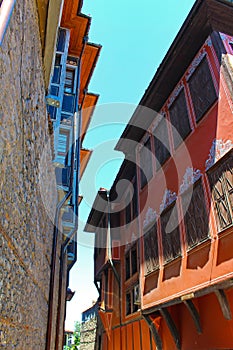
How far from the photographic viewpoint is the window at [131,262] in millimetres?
11766

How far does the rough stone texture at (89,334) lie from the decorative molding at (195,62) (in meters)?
15.4

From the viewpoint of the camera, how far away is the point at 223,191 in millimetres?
5898

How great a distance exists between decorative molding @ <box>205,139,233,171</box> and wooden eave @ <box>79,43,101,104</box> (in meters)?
6.43

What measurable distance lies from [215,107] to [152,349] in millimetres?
7444

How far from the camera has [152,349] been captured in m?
8.84

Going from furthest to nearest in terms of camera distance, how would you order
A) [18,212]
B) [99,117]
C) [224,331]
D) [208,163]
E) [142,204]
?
1. [99,117]
2. [142,204]
3. [208,163]
4. [224,331]
5. [18,212]

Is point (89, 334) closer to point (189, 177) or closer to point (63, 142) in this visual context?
point (63, 142)

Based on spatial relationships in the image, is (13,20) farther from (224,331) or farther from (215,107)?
(224,331)

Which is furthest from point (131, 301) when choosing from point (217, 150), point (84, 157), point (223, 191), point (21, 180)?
point (21, 180)

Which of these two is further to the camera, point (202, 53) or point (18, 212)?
point (202, 53)

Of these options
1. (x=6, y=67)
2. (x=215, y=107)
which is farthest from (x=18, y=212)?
(x=215, y=107)

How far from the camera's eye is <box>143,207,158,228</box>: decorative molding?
348 inches

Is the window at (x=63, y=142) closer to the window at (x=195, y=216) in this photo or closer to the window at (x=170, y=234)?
the window at (x=170, y=234)

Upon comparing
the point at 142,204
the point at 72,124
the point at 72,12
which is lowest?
the point at 142,204
